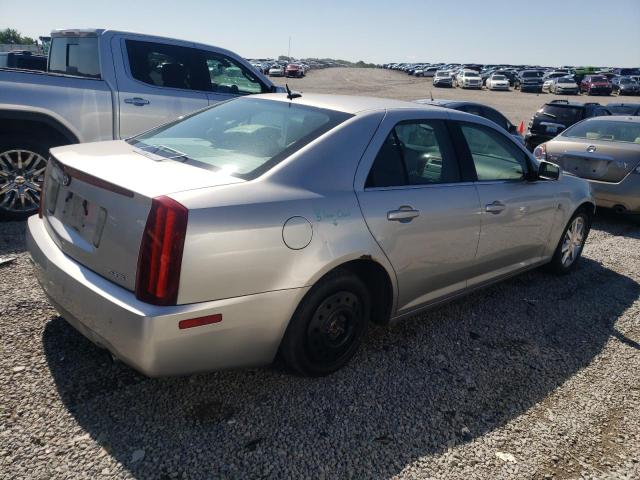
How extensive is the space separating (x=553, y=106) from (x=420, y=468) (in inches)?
468

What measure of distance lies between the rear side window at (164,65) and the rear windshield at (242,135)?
267cm

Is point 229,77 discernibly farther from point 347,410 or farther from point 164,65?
point 347,410

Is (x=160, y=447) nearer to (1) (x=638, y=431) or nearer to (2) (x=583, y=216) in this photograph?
(1) (x=638, y=431)

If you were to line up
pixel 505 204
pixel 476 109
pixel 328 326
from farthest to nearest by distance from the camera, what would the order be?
pixel 476 109 < pixel 505 204 < pixel 328 326

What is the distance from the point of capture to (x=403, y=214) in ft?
10.1

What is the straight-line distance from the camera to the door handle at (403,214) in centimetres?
302

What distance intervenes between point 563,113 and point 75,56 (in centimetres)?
1054

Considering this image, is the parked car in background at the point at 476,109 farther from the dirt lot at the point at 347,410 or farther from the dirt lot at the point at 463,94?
the dirt lot at the point at 463,94

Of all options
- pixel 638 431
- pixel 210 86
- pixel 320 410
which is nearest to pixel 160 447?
pixel 320 410

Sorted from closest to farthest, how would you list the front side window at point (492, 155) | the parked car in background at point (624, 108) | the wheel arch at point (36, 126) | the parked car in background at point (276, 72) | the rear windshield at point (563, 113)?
the front side window at point (492, 155)
the wheel arch at point (36, 126)
the rear windshield at point (563, 113)
the parked car in background at point (624, 108)
the parked car in background at point (276, 72)

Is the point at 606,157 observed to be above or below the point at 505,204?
above

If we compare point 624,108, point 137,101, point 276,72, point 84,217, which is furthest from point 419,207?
point 276,72

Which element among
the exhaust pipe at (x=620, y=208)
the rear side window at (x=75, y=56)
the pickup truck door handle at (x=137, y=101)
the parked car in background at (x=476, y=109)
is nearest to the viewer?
the pickup truck door handle at (x=137, y=101)

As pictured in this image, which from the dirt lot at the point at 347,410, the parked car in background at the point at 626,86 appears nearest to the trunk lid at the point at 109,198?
the dirt lot at the point at 347,410
